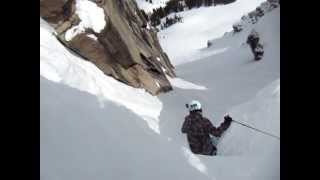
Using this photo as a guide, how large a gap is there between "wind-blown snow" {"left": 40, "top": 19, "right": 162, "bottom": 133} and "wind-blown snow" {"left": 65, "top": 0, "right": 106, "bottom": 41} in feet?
3.55

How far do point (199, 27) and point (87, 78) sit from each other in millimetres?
55279

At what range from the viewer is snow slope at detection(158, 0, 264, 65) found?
58575 millimetres

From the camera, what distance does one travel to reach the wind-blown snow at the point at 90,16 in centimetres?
1566

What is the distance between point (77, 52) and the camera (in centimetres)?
1488

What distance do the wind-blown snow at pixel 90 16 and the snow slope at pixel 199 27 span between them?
36.3 metres

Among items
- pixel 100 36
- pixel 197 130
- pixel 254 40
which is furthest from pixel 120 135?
pixel 254 40

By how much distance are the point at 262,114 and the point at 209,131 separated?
2564mm

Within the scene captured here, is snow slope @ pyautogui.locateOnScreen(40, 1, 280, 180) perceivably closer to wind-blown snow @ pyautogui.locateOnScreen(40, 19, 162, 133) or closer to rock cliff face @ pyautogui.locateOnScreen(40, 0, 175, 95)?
wind-blown snow @ pyautogui.locateOnScreen(40, 19, 162, 133)

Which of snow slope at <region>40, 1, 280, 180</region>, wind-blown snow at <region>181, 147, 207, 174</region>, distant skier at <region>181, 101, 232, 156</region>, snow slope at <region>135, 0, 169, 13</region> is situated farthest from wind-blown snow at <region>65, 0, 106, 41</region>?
snow slope at <region>135, 0, 169, 13</region>

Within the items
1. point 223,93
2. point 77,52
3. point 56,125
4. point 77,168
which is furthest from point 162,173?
point 223,93

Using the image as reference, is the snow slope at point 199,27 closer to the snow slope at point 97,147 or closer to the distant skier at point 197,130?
the snow slope at point 97,147

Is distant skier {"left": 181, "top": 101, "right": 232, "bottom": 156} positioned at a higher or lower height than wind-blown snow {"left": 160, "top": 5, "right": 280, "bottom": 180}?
higher

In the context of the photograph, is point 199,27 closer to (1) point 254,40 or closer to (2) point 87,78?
(1) point 254,40
